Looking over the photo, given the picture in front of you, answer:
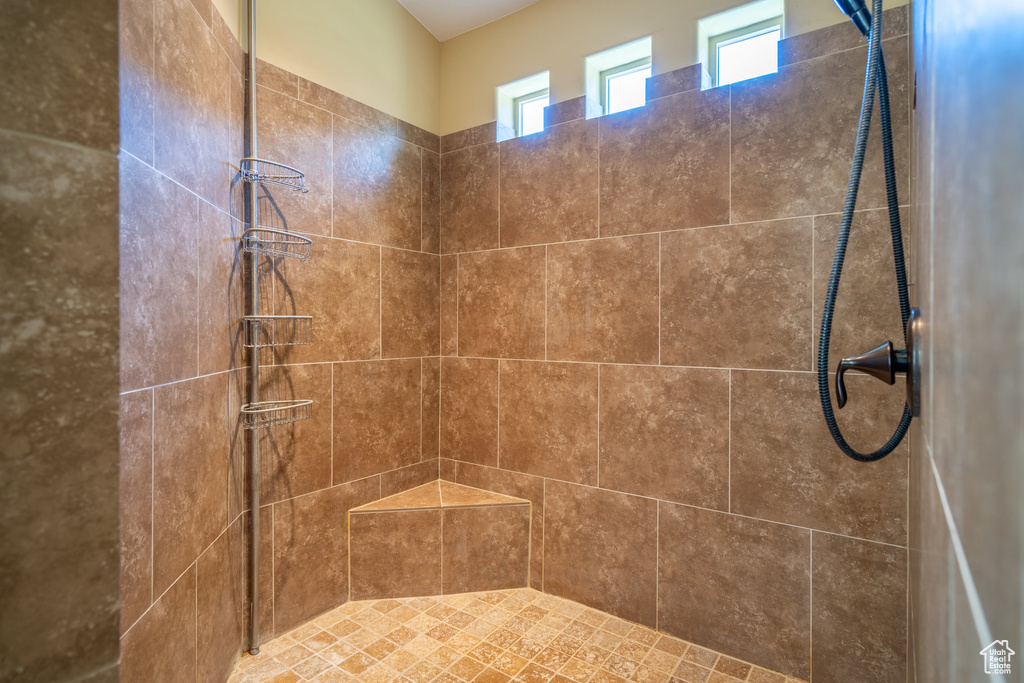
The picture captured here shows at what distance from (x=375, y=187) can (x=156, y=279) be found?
1.25 metres

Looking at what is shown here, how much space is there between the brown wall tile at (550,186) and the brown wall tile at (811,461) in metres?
0.94

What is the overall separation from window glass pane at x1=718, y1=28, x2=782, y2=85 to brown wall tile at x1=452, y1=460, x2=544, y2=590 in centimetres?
184

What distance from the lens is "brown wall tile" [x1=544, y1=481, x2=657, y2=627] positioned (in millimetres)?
2113

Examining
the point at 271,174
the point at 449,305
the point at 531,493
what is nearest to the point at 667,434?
the point at 531,493

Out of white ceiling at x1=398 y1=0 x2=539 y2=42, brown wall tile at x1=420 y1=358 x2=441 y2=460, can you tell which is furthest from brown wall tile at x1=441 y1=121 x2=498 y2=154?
brown wall tile at x1=420 y1=358 x2=441 y2=460

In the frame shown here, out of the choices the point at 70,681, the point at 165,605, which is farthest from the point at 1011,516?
the point at 165,605

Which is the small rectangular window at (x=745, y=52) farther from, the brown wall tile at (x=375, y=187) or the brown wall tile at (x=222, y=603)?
the brown wall tile at (x=222, y=603)

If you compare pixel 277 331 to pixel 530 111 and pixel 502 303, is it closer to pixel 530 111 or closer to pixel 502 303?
pixel 502 303

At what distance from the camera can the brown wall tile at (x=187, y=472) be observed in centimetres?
137

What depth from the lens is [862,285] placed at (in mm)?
1700

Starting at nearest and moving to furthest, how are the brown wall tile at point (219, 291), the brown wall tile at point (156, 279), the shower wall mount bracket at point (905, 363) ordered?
1. the shower wall mount bracket at point (905, 363)
2. the brown wall tile at point (156, 279)
3. the brown wall tile at point (219, 291)

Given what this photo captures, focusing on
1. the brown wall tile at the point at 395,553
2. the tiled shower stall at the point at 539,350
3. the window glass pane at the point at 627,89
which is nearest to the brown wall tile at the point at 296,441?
the tiled shower stall at the point at 539,350

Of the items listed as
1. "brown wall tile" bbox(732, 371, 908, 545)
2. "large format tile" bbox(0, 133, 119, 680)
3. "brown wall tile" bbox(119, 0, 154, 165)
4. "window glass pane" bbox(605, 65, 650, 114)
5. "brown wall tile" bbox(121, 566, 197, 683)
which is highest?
"window glass pane" bbox(605, 65, 650, 114)

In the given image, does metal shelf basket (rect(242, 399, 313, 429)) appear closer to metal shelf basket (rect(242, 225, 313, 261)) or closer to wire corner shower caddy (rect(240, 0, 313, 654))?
wire corner shower caddy (rect(240, 0, 313, 654))
